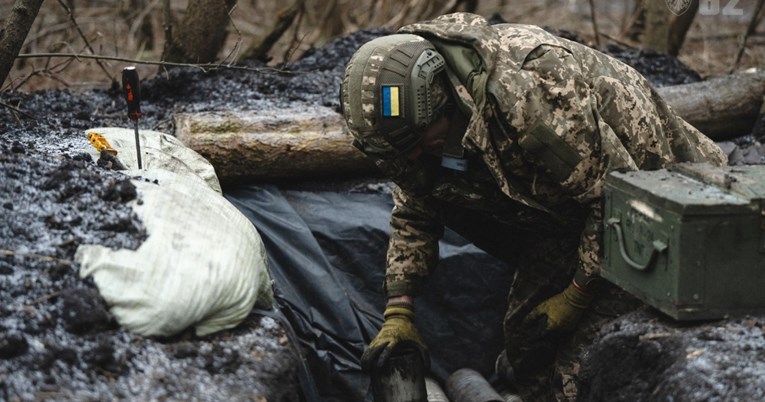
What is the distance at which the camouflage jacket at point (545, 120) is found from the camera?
3.33 metres

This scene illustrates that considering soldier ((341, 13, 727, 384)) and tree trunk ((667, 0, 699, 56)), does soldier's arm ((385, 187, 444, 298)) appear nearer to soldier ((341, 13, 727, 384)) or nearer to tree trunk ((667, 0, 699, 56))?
soldier ((341, 13, 727, 384))

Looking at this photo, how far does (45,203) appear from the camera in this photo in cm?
325

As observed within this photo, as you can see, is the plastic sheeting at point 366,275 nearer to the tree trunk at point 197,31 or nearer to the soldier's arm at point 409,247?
the soldier's arm at point 409,247

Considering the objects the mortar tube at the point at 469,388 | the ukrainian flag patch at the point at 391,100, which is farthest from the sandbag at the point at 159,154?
the mortar tube at the point at 469,388

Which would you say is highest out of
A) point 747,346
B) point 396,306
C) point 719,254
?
point 719,254

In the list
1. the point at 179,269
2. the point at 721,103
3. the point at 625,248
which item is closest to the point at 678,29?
the point at 721,103

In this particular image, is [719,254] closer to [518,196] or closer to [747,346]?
[747,346]

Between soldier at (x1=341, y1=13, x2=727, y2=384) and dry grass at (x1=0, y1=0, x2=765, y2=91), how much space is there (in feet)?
8.73

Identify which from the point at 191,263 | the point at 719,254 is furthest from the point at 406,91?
the point at 719,254

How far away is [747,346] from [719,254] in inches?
11.4

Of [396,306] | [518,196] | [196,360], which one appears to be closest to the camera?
[196,360]

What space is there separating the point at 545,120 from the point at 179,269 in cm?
138

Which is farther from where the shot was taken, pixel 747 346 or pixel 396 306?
pixel 396 306

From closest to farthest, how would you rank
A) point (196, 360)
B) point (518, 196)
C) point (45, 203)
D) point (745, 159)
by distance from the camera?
point (196, 360) → point (45, 203) → point (518, 196) → point (745, 159)
